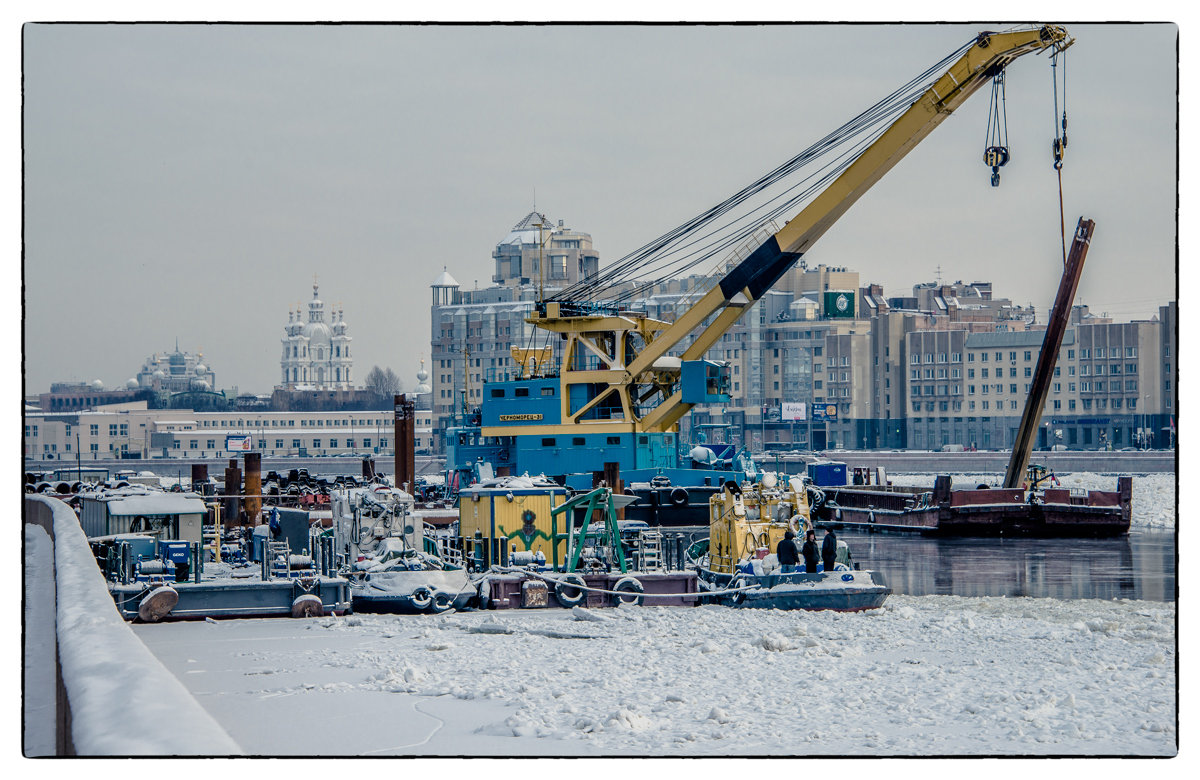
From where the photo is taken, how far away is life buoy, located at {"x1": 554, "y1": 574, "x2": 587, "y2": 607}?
1677cm

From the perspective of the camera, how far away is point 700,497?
29.5 meters

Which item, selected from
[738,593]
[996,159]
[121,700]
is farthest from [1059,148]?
[121,700]

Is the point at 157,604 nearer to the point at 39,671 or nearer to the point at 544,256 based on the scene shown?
the point at 39,671

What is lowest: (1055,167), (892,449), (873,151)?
(892,449)

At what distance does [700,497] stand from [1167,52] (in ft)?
66.0

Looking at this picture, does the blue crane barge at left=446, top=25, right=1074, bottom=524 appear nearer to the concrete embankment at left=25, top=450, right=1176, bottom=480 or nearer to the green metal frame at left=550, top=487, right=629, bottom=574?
the green metal frame at left=550, top=487, right=629, bottom=574

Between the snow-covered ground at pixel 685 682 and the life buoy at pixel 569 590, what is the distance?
0.92ft

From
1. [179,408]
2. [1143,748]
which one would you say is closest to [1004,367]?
[179,408]

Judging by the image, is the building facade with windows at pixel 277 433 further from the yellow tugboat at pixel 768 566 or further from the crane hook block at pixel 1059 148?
the crane hook block at pixel 1059 148

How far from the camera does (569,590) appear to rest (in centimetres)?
1688

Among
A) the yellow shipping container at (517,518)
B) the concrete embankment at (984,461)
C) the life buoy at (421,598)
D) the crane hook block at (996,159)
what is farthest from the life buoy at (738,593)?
the concrete embankment at (984,461)

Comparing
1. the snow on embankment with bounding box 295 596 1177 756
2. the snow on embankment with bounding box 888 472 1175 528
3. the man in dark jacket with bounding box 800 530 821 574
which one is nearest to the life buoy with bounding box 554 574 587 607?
the snow on embankment with bounding box 295 596 1177 756

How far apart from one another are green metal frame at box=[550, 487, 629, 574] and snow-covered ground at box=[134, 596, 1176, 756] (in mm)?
1057

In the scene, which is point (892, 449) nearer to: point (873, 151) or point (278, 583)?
point (873, 151)
